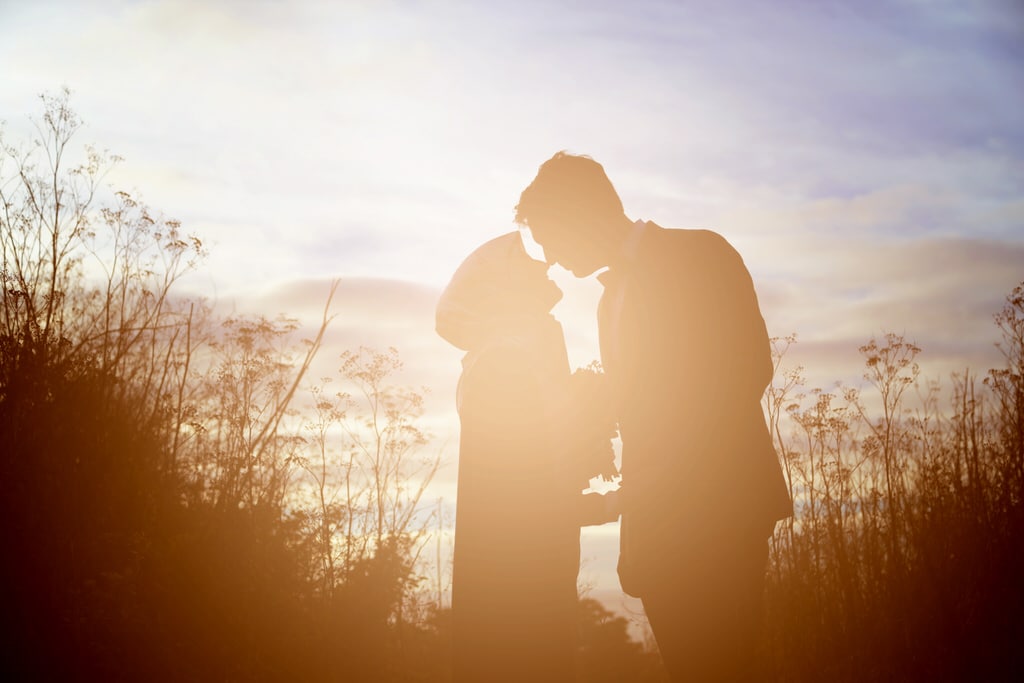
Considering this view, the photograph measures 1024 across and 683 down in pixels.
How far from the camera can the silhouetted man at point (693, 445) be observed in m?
2.76

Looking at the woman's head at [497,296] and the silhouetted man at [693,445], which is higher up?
the woman's head at [497,296]

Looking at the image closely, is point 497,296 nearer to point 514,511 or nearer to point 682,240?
point 514,511

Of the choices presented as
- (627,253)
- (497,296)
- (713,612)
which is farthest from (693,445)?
(497,296)

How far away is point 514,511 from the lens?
4.06m

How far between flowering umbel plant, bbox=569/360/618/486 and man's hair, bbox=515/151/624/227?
0.77 m

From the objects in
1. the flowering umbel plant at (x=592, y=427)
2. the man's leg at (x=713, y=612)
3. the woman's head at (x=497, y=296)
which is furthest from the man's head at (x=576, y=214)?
the man's leg at (x=713, y=612)

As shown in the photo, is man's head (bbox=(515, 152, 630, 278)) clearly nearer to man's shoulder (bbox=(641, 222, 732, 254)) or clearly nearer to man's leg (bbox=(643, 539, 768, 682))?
man's shoulder (bbox=(641, 222, 732, 254))

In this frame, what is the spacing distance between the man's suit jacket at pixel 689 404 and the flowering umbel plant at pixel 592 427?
464 millimetres

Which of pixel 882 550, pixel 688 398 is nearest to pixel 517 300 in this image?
pixel 688 398

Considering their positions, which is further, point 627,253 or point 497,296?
point 497,296

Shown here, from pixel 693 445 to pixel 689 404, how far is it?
158 mm

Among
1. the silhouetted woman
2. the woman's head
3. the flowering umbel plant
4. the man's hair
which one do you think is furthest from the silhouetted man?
the woman's head

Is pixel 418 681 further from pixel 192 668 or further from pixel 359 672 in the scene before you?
pixel 192 668

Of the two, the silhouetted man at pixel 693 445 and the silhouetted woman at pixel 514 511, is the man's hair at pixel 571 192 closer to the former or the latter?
the silhouetted man at pixel 693 445
